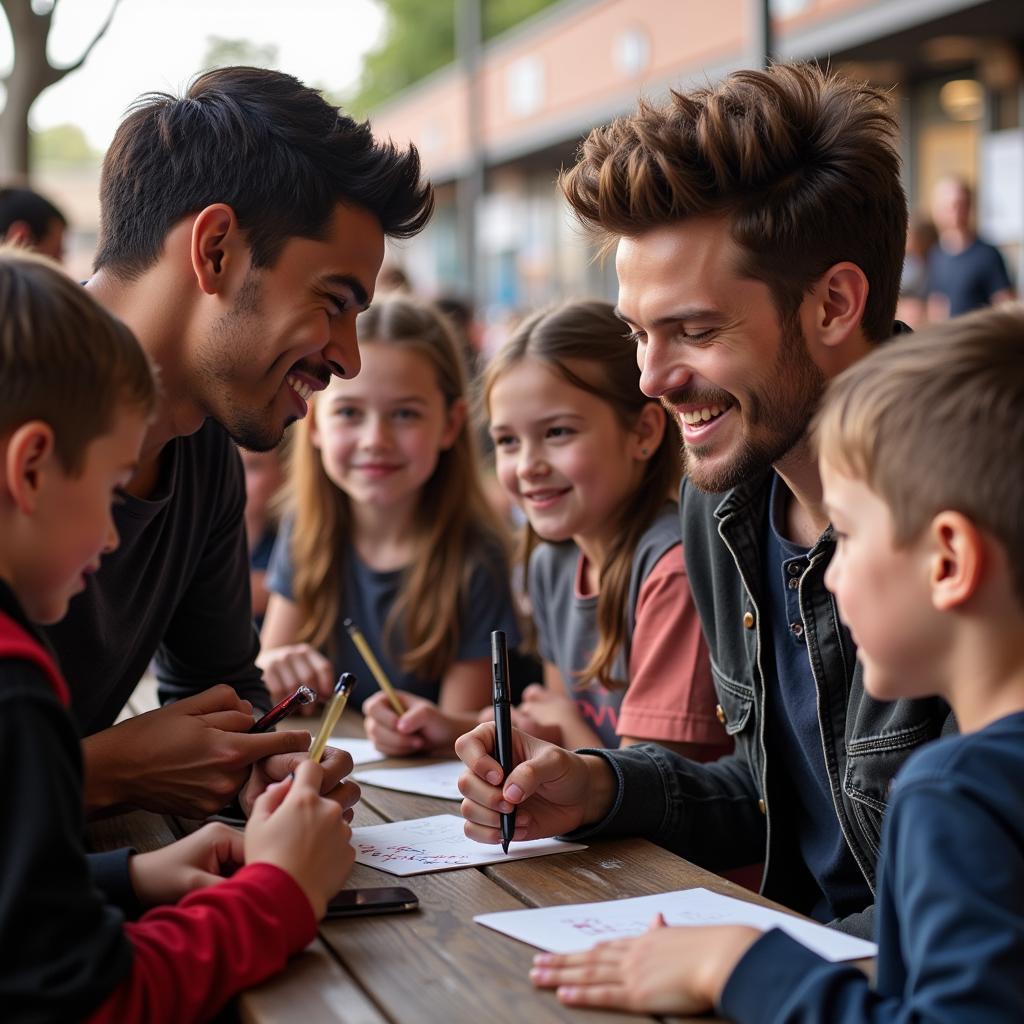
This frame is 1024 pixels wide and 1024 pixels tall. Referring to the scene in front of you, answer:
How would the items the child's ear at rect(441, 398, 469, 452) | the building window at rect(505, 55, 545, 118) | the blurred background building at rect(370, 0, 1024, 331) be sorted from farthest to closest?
the building window at rect(505, 55, 545, 118) → the blurred background building at rect(370, 0, 1024, 331) → the child's ear at rect(441, 398, 469, 452)

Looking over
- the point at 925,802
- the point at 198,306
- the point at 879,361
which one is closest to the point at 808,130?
the point at 879,361

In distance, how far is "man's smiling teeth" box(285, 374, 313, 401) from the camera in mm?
2139

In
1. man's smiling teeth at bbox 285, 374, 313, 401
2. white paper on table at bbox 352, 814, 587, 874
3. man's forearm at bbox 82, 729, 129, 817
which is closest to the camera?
white paper on table at bbox 352, 814, 587, 874

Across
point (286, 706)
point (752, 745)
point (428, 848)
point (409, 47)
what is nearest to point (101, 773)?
point (286, 706)

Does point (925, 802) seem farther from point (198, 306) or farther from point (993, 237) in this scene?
point (993, 237)

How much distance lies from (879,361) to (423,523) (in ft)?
6.95

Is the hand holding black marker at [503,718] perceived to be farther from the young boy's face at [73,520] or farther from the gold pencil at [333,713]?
the young boy's face at [73,520]

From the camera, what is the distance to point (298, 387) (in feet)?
7.17

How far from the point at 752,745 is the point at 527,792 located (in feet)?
1.70

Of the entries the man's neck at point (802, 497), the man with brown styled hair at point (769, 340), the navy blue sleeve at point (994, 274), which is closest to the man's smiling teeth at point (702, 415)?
the man with brown styled hair at point (769, 340)

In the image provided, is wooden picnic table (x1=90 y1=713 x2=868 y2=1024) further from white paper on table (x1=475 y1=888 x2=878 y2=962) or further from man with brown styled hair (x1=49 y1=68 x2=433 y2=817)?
man with brown styled hair (x1=49 y1=68 x2=433 y2=817)

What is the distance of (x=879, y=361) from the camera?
1.26m

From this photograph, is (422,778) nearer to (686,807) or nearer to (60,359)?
(686,807)

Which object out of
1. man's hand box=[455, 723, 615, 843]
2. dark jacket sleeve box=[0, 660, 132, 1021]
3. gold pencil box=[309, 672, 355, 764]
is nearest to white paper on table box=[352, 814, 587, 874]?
man's hand box=[455, 723, 615, 843]
